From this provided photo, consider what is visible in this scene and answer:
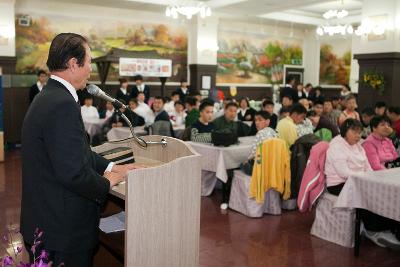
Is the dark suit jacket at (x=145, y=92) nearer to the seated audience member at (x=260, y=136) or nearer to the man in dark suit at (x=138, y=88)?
the man in dark suit at (x=138, y=88)

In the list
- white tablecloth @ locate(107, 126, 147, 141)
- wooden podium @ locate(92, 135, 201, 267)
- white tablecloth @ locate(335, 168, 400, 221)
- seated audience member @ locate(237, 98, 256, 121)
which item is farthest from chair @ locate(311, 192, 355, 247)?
seated audience member @ locate(237, 98, 256, 121)

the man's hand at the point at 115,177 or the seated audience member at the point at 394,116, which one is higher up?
the seated audience member at the point at 394,116

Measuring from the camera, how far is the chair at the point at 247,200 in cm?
493

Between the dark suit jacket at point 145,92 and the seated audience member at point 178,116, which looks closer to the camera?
the seated audience member at point 178,116

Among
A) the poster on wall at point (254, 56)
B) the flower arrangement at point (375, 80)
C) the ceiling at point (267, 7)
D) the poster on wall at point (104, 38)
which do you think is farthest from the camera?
the poster on wall at point (254, 56)

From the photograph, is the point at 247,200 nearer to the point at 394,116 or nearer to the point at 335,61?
the point at 394,116

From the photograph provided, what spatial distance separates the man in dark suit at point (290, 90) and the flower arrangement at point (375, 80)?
2.79m

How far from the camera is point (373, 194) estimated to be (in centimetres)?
360

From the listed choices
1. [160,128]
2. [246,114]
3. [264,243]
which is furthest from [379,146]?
[246,114]

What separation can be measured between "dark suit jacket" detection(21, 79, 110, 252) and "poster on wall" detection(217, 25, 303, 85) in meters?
12.3

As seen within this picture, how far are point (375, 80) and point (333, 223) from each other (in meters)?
5.96

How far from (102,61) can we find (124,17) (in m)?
1.95

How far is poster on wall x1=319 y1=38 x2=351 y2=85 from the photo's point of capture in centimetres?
1525

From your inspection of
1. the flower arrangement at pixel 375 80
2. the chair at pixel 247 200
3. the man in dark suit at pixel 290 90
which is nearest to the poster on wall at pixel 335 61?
the man in dark suit at pixel 290 90
